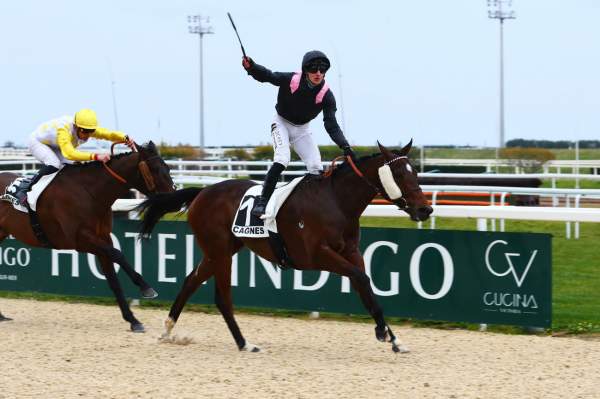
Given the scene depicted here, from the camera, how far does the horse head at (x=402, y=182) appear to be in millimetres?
7258

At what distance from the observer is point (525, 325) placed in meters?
8.30

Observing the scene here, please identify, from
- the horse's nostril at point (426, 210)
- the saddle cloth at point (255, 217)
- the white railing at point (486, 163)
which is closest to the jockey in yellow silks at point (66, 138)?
the saddle cloth at point (255, 217)

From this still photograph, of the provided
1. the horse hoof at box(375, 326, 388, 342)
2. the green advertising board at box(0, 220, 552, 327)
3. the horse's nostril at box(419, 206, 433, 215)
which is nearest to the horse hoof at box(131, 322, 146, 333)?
the green advertising board at box(0, 220, 552, 327)

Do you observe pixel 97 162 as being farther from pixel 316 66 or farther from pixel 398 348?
pixel 398 348

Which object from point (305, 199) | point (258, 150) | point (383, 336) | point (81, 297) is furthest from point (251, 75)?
point (258, 150)

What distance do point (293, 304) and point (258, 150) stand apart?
22582mm

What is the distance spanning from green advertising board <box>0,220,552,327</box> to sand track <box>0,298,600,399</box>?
8.0 inches

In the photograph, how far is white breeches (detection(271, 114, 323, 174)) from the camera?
7.88 meters

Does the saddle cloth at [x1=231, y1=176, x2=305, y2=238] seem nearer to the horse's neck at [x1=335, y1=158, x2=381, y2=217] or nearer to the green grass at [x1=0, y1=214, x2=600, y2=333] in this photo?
the horse's neck at [x1=335, y1=158, x2=381, y2=217]

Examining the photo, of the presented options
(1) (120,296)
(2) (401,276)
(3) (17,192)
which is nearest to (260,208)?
(2) (401,276)

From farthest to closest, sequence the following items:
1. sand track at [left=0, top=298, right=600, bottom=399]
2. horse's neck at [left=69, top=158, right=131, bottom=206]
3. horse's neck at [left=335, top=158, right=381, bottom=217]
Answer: horse's neck at [left=69, top=158, right=131, bottom=206] < horse's neck at [left=335, top=158, right=381, bottom=217] < sand track at [left=0, top=298, right=600, bottom=399]

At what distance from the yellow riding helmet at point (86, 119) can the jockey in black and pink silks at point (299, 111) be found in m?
1.97

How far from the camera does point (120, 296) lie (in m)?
A: 8.91

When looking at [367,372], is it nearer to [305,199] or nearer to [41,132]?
[305,199]
